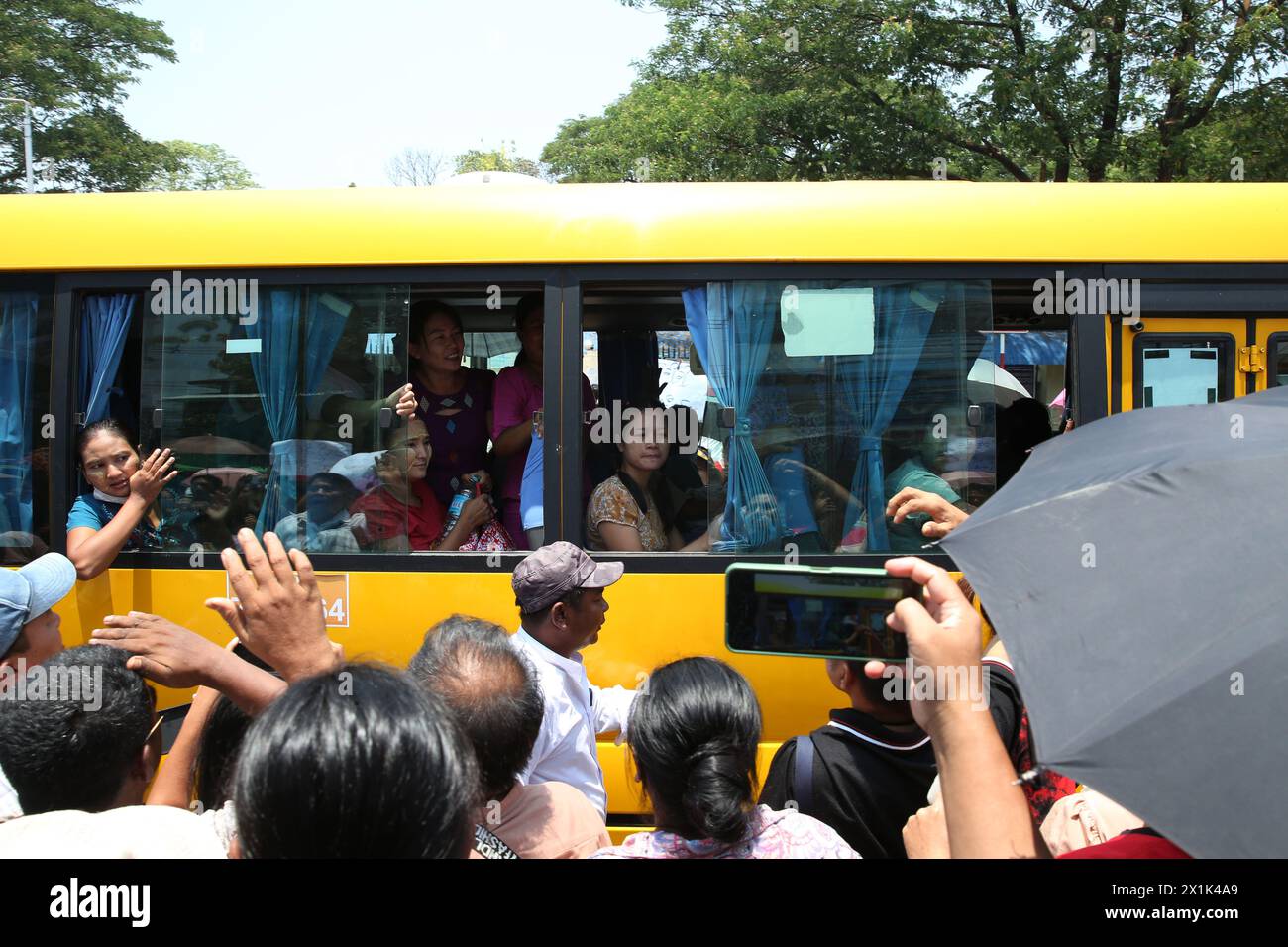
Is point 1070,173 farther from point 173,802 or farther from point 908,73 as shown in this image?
point 173,802

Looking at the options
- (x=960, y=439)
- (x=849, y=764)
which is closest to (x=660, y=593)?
(x=960, y=439)

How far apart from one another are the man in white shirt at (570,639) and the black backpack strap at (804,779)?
0.72 meters

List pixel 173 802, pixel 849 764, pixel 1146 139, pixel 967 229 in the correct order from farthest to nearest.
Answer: pixel 1146 139, pixel 967 229, pixel 849 764, pixel 173 802

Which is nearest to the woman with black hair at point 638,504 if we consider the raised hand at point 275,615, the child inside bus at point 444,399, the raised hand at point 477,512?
the raised hand at point 477,512

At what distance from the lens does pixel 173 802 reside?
92.5 inches

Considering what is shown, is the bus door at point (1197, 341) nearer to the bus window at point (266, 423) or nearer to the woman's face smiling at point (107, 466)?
the bus window at point (266, 423)

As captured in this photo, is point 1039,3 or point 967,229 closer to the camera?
point 967,229

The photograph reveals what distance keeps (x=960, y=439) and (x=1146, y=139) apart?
8949 millimetres

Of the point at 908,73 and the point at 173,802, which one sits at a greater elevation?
the point at 908,73

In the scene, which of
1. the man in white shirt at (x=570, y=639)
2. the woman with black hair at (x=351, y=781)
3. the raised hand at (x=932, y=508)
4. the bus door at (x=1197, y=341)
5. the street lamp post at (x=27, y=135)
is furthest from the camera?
the street lamp post at (x=27, y=135)

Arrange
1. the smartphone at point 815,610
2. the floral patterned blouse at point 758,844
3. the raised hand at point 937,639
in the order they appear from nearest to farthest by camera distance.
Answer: the raised hand at point 937,639 < the smartphone at point 815,610 < the floral patterned blouse at point 758,844

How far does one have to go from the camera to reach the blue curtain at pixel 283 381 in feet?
13.8

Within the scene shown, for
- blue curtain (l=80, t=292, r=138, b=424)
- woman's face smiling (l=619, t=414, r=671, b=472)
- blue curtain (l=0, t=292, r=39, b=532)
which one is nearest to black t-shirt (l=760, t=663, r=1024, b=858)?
woman's face smiling (l=619, t=414, r=671, b=472)

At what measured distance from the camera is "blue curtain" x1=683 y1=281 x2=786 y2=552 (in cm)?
407
